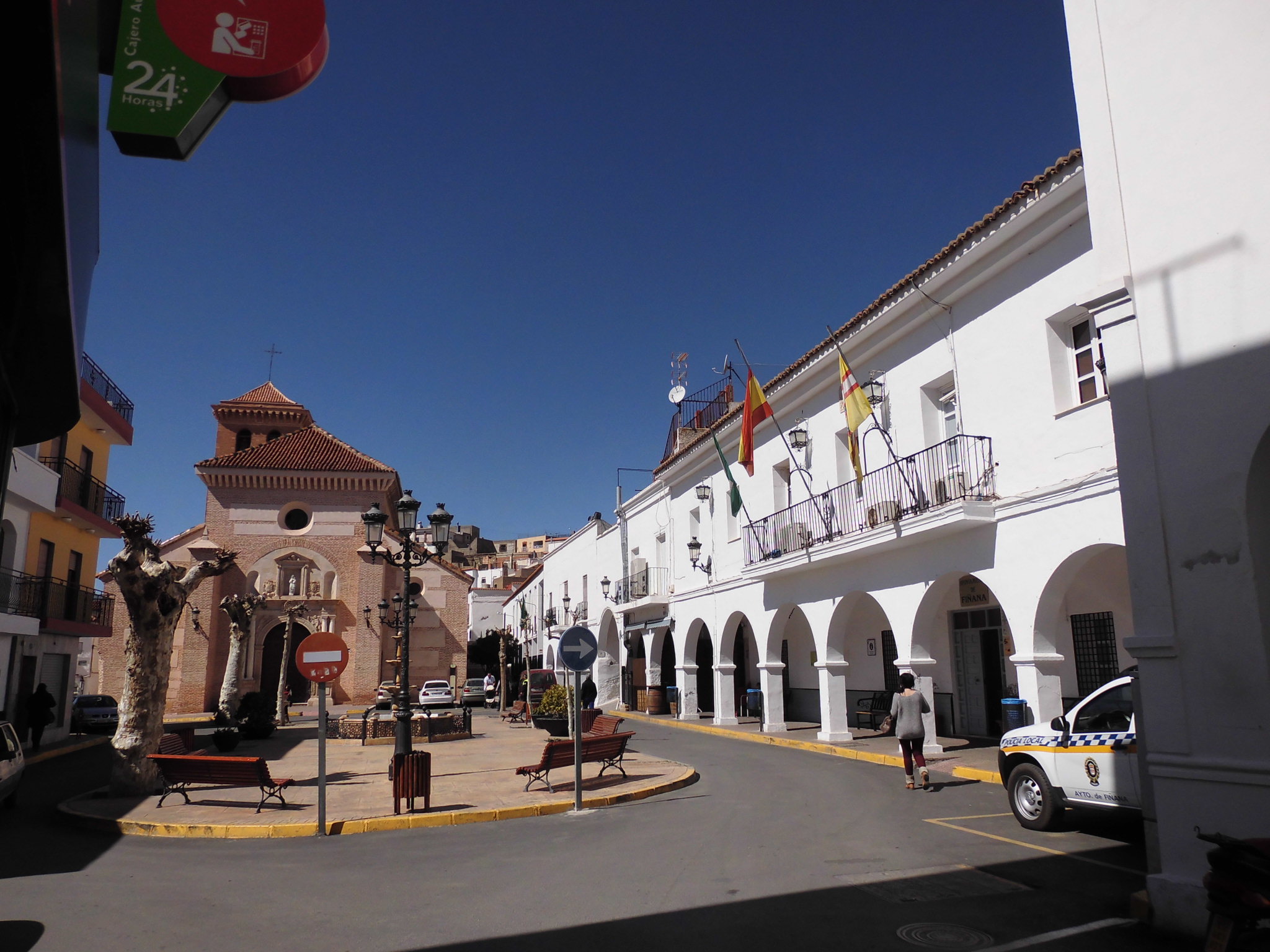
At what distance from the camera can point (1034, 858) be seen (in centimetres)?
804

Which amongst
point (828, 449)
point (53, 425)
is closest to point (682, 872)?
point (53, 425)

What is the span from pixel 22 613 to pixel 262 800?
15.6 meters

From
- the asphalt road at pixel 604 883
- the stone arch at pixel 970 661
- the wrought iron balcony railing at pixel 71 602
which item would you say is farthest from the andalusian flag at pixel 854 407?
the wrought iron balcony railing at pixel 71 602

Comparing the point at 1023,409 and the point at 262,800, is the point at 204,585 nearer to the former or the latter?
the point at 262,800

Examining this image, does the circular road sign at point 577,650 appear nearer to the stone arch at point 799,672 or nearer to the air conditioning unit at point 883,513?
the air conditioning unit at point 883,513

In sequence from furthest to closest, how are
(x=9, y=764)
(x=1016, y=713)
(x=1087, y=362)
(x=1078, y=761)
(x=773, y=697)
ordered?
(x=773, y=697) < (x=1016, y=713) < (x=1087, y=362) < (x=9, y=764) < (x=1078, y=761)

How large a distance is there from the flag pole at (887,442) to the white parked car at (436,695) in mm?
26380

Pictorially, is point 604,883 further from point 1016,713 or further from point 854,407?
point 854,407

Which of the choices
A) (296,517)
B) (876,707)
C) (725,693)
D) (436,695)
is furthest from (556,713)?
(296,517)

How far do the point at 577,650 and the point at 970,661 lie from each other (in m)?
10.6

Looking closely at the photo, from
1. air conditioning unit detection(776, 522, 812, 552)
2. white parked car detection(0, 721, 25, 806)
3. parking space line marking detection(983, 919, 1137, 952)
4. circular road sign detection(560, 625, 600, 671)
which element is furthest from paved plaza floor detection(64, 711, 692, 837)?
parking space line marking detection(983, 919, 1137, 952)

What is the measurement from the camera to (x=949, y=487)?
49.5 feet

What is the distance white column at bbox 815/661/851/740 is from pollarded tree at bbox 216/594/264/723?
15846 millimetres

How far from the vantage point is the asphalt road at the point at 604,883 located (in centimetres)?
606
